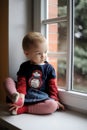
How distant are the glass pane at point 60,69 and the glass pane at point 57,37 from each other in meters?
0.05

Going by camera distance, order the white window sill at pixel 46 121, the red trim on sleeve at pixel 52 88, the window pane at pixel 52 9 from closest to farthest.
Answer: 1. the white window sill at pixel 46 121
2. the red trim on sleeve at pixel 52 88
3. the window pane at pixel 52 9

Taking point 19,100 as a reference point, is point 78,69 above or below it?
above

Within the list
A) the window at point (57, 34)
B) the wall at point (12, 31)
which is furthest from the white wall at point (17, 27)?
the window at point (57, 34)

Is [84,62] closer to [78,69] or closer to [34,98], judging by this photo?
[78,69]

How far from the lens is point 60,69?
1282 millimetres

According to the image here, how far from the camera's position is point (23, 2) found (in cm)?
137

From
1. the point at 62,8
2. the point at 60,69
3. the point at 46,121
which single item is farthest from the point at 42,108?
the point at 62,8

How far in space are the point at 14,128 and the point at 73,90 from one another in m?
0.38

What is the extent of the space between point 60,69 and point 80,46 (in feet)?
0.64

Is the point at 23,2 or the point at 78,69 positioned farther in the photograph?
the point at 23,2

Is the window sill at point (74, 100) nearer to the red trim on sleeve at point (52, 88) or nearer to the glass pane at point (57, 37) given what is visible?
the red trim on sleeve at point (52, 88)

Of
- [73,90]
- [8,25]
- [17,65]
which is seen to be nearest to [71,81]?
[73,90]

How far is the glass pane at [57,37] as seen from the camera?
1.25m

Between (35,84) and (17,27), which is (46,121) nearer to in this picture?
(35,84)
